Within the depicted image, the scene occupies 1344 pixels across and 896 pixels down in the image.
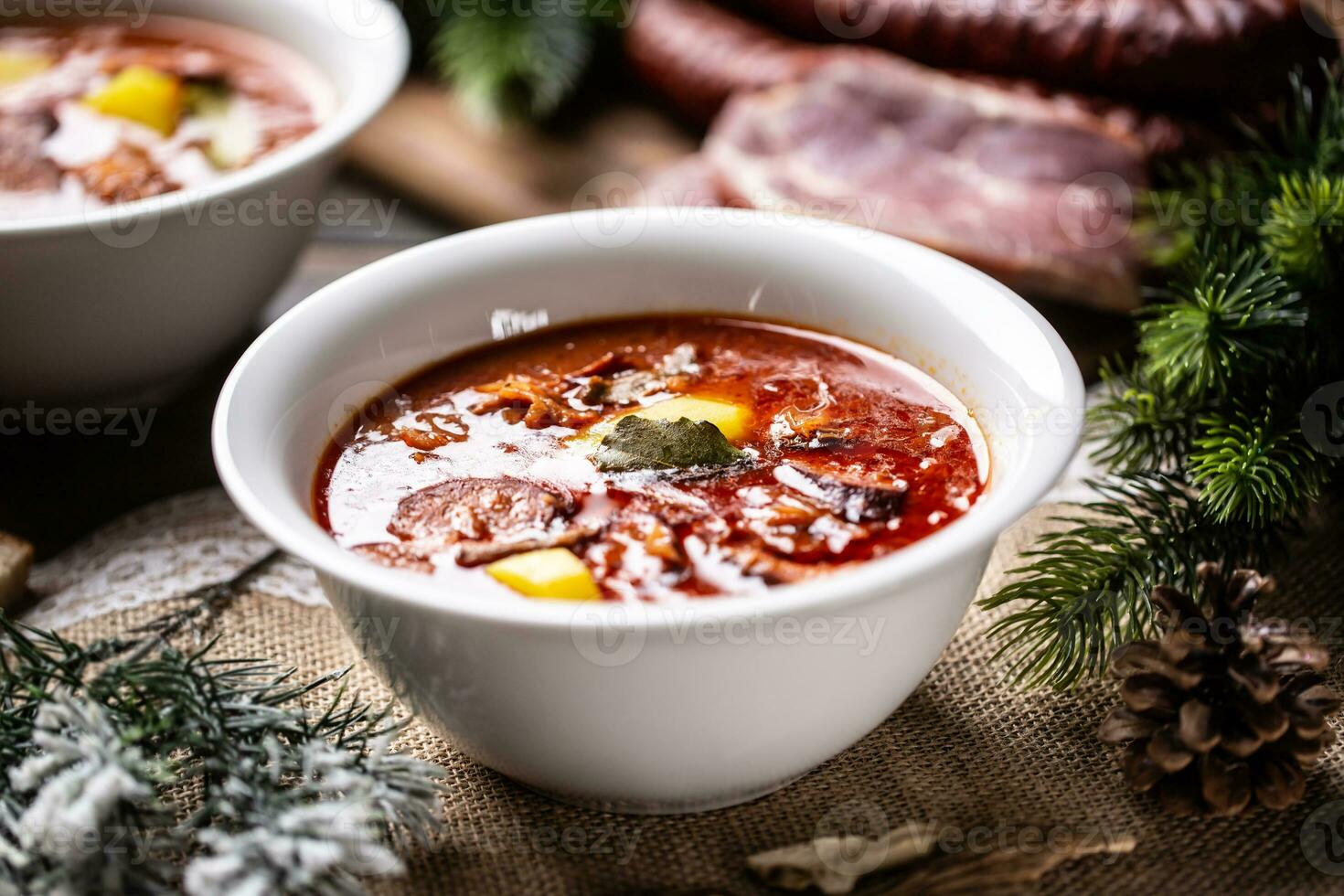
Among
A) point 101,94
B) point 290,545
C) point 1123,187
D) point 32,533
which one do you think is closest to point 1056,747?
point 290,545

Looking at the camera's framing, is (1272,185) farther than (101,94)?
No

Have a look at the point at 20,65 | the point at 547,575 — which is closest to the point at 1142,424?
the point at 547,575

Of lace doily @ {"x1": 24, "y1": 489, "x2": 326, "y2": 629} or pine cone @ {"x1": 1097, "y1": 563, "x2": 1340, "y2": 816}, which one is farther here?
lace doily @ {"x1": 24, "y1": 489, "x2": 326, "y2": 629}

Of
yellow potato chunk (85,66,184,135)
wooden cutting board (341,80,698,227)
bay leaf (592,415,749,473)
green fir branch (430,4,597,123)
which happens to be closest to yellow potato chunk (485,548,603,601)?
bay leaf (592,415,749,473)

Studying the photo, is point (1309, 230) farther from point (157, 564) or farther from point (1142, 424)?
point (157, 564)

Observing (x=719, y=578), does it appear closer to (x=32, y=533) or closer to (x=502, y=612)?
(x=502, y=612)

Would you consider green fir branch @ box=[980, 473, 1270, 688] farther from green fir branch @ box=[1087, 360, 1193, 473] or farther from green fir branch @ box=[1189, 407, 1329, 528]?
green fir branch @ box=[1087, 360, 1193, 473]

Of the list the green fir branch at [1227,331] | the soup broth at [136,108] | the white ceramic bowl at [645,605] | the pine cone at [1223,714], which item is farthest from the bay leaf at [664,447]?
the soup broth at [136,108]

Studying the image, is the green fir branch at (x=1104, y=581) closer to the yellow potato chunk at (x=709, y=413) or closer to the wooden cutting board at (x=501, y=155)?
the yellow potato chunk at (x=709, y=413)
